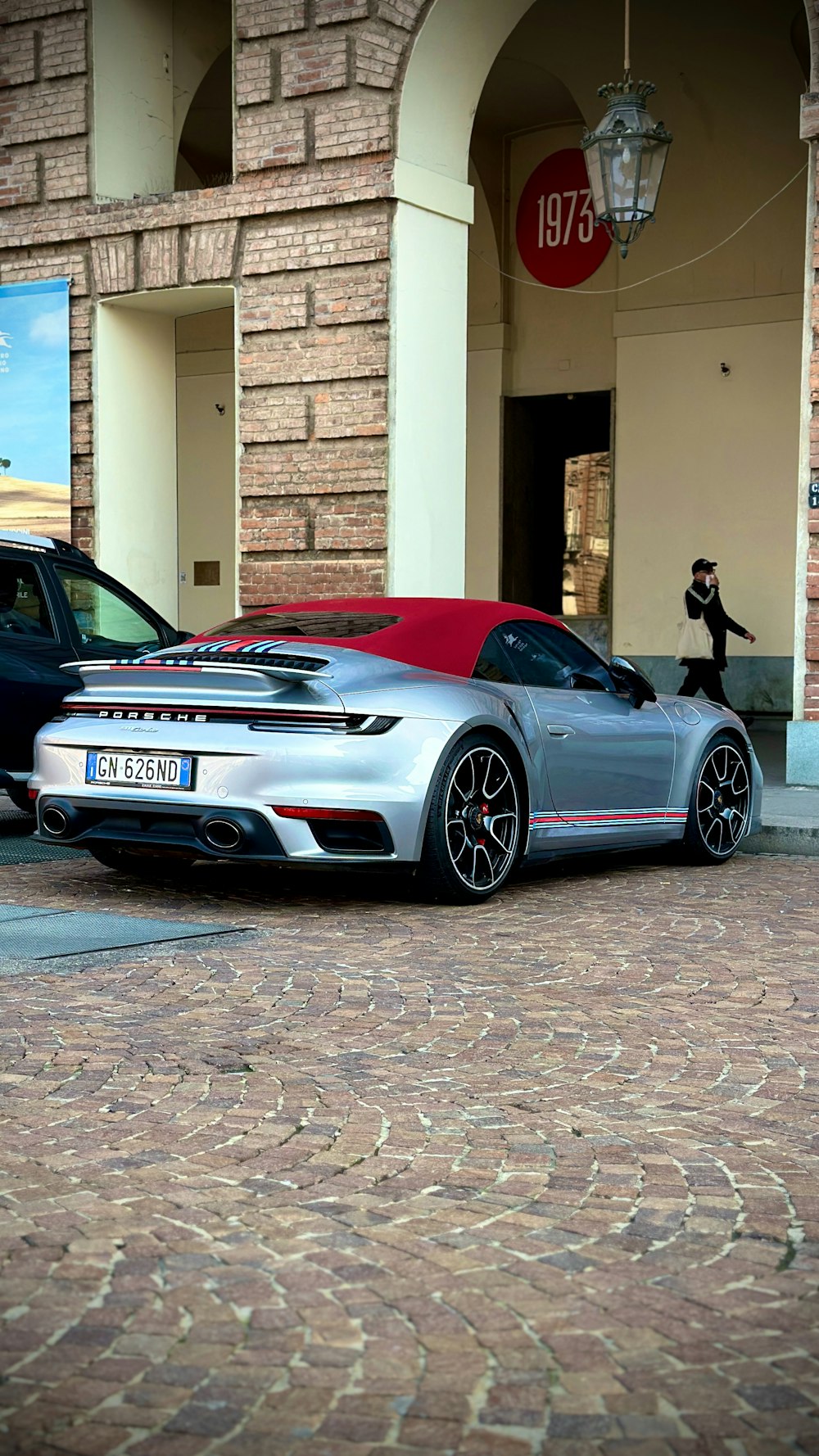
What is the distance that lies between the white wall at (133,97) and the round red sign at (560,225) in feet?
20.6

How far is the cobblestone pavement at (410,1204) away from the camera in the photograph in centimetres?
256

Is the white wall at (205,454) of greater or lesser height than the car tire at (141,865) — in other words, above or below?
above

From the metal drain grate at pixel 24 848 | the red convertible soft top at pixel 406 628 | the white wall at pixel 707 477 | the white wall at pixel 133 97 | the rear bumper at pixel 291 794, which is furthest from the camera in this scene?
the white wall at pixel 707 477

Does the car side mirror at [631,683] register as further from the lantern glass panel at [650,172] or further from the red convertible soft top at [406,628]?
the lantern glass panel at [650,172]

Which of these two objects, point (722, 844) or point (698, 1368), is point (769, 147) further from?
point (698, 1368)

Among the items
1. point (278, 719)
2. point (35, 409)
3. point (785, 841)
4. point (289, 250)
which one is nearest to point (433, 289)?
point (289, 250)

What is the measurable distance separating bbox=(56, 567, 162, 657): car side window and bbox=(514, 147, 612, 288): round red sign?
11344 millimetres

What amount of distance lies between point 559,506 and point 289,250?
816 cm

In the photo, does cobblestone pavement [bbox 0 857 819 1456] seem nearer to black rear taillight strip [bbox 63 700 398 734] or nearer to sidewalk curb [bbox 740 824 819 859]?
black rear taillight strip [bbox 63 700 398 734]

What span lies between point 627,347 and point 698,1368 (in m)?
18.4

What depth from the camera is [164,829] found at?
23.6ft

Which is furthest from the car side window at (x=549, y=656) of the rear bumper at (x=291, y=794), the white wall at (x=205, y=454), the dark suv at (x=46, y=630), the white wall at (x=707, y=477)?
the white wall at (x=205, y=454)

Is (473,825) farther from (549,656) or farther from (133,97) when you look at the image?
(133,97)

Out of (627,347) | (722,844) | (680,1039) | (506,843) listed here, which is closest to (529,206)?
(627,347)
